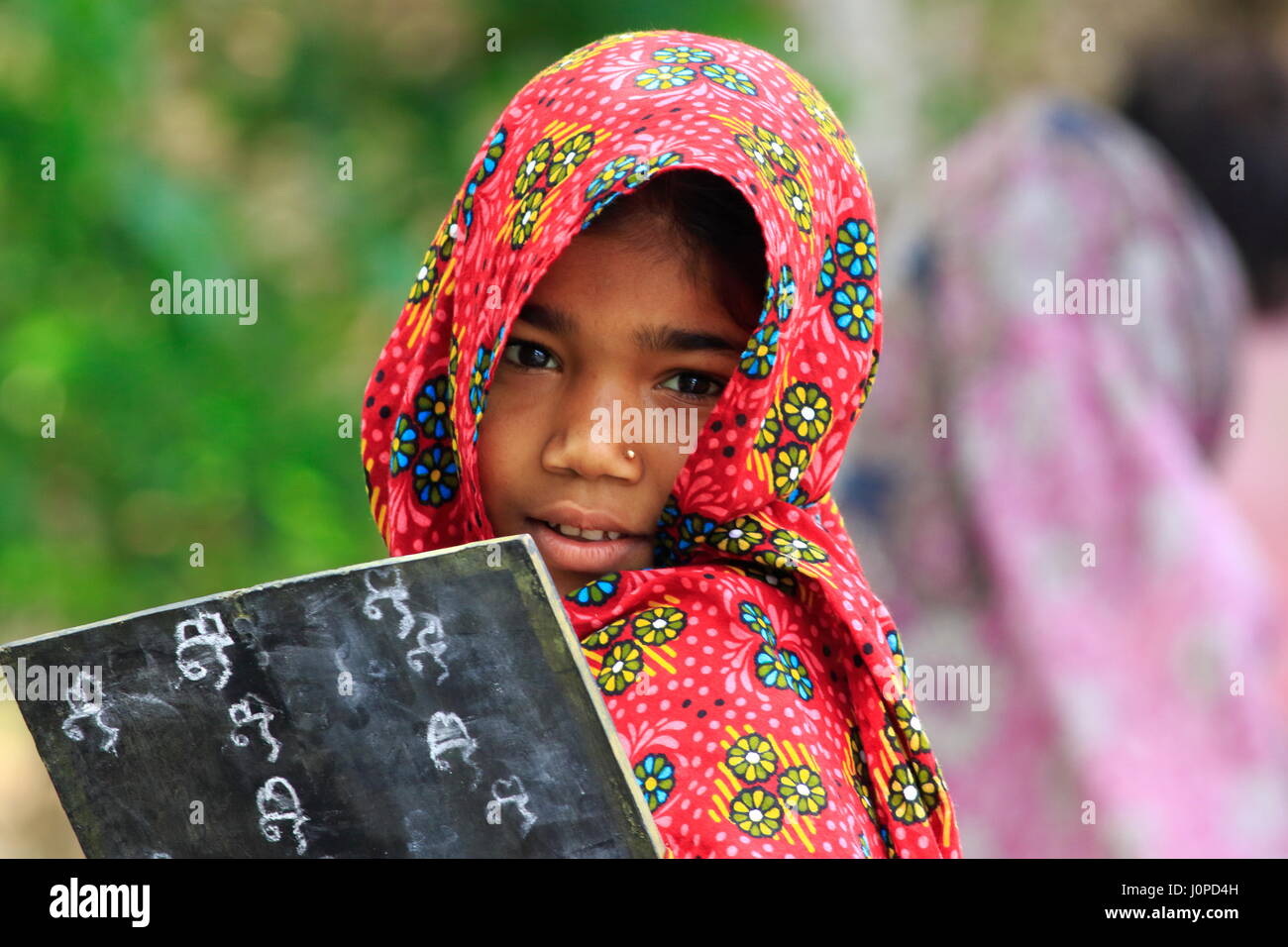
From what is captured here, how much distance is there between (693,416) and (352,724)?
541 millimetres

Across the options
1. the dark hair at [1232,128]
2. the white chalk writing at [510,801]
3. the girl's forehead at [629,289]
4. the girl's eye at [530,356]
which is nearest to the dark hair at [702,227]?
the girl's forehead at [629,289]

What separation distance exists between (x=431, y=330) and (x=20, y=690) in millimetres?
728

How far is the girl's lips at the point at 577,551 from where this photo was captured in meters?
1.82

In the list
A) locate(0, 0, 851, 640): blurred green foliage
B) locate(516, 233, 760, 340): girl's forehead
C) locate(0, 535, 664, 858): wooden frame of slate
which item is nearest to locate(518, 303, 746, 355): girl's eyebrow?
locate(516, 233, 760, 340): girl's forehead

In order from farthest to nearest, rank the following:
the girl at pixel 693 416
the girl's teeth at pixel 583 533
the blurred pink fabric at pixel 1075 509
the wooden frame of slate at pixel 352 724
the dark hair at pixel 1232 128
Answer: the dark hair at pixel 1232 128 < the blurred pink fabric at pixel 1075 509 < the girl's teeth at pixel 583 533 < the girl at pixel 693 416 < the wooden frame of slate at pixel 352 724

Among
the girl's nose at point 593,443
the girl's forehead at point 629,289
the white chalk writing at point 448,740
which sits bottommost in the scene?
the white chalk writing at point 448,740

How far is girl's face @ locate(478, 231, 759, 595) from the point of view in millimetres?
1798

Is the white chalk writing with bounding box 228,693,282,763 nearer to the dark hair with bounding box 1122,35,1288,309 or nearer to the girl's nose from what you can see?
the girl's nose

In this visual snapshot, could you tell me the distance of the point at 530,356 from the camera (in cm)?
186

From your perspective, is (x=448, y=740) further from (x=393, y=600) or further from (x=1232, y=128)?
(x=1232, y=128)

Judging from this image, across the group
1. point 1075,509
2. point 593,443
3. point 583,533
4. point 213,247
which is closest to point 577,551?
point 583,533

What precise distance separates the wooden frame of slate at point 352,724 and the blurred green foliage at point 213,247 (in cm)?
358

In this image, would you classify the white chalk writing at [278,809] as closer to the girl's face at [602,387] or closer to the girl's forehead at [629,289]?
the girl's face at [602,387]

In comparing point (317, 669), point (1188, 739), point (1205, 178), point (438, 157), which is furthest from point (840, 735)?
point (438, 157)
